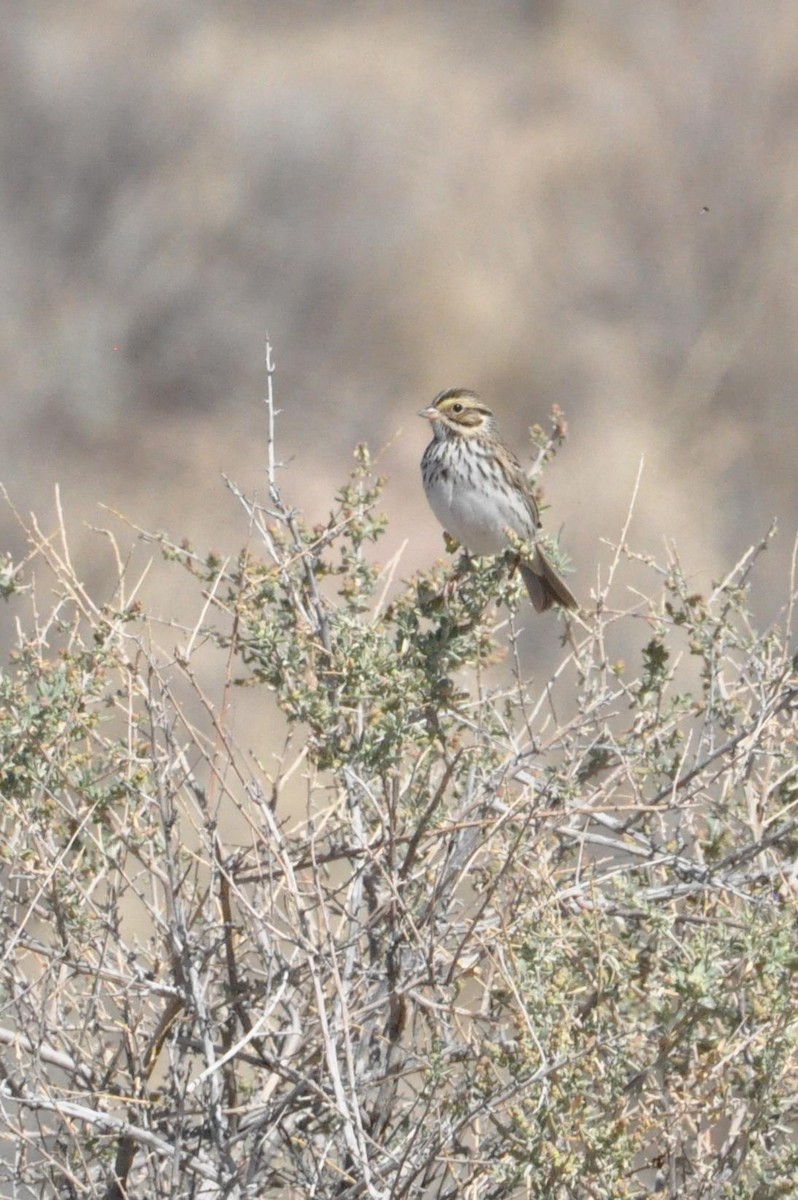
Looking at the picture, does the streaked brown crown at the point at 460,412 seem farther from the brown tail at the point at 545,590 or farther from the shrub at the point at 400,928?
the shrub at the point at 400,928

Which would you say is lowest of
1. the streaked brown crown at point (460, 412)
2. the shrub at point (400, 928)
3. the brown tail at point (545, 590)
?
the shrub at point (400, 928)

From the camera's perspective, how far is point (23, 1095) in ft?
6.20

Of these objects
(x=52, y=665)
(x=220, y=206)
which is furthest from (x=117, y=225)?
(x=52, y=665)

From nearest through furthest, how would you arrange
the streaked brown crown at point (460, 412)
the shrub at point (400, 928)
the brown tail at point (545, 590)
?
the shrub at point (400, 928)
the brown tail at point (545, 590)
the streaked brown crown at point (460, 412)

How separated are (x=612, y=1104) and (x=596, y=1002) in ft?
0.31

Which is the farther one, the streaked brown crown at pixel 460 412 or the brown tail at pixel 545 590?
the streaked brown crown at pixel 460 412

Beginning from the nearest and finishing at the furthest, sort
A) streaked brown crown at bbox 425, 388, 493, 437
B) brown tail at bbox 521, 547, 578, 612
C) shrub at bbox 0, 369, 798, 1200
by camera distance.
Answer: shrub at bbox 0, 369, 798, 1200 → brown tail at bbox 521, 547, 578, 612 → streaked brown crown at bbox 425, 388, 493, 437

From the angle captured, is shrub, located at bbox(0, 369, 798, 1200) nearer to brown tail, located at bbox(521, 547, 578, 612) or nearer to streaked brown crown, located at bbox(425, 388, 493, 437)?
brown tail, located at bbox(521, 547, 578, 612)

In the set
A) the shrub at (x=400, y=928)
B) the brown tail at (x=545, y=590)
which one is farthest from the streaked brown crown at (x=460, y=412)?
the shrub at (x=400, y=928)

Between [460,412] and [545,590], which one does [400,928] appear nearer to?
[545,590]

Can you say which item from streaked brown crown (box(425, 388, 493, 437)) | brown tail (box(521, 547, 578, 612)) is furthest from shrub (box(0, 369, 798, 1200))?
streaked brown crown (box(425, 388, 493, 437))

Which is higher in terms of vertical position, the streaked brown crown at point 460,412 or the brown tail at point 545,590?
the streaked brown crown at point 460,412

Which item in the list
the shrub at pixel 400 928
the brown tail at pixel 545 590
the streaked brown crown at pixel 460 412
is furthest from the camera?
the streaked brown crown at pixel 460 412

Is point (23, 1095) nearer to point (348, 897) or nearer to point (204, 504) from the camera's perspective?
point (348, 897)
